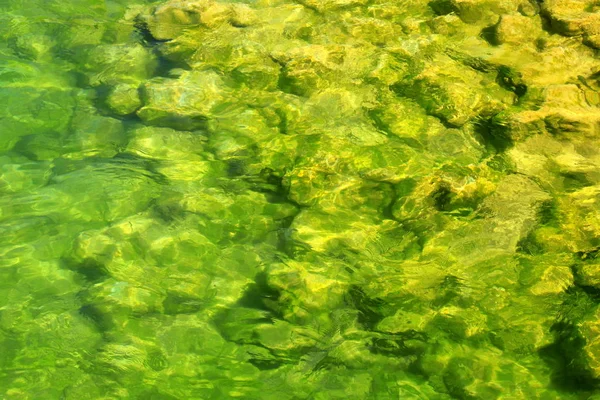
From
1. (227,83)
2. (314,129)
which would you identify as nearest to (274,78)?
(227,83)

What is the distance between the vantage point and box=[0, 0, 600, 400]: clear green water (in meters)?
3.03

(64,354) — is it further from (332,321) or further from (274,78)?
(274,78)

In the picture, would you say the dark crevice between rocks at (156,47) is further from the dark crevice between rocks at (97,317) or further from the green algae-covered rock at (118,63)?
the dark crevice between rocks at (97,317)

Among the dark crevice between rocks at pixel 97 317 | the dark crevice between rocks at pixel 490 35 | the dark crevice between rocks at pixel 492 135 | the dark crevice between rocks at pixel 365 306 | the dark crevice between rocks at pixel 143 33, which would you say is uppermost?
the dark crevice between rocks at pixel 490 35

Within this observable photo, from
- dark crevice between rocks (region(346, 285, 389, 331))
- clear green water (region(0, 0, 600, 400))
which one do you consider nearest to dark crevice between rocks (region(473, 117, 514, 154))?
clear green water (region(0, 0, 600, 400))

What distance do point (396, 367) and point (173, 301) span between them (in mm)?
1188

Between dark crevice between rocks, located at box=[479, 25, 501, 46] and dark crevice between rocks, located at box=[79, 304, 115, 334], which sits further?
dark crevice between rocks, located at box=[479, 25, 501, 46]

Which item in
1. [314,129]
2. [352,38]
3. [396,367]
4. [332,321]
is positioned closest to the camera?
[396,367]

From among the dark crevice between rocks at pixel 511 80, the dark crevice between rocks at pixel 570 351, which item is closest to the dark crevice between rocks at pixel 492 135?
the dark crevice between rocks at pixel 511 80

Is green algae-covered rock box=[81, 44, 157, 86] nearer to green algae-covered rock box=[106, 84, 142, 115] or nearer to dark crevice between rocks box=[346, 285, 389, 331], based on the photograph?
green algae-covered rock box=[106, 84, 142, 115]

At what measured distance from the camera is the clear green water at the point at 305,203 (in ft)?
9.94

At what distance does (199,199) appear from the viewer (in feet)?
13.0

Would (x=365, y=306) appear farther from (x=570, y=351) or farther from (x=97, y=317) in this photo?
(x=97, y=317)

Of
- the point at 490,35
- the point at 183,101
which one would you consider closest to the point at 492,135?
the point at 490,35
